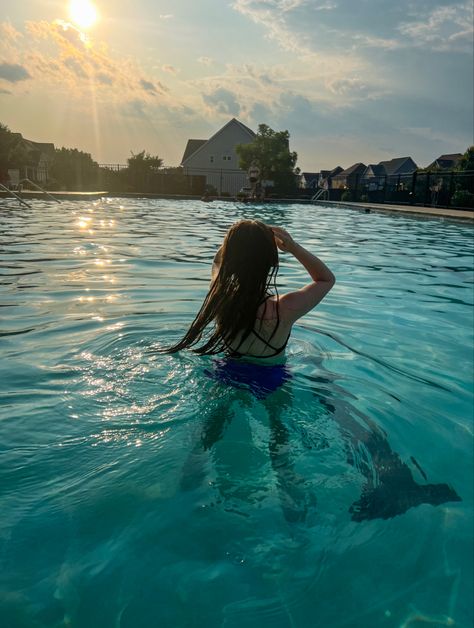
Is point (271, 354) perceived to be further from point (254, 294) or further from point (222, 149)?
point (222, 149)

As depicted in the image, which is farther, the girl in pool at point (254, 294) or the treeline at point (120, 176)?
the treeline at point (120, 176)

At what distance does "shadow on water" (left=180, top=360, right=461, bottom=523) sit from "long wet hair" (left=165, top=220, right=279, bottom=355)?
430mm

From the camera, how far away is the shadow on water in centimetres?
240

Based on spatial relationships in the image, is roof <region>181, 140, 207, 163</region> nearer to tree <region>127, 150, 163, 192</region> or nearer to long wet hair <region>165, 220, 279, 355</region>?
tree <region>127, 150, 163, 192</region>

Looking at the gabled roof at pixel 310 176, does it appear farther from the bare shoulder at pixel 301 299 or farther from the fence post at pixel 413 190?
the bare shoulder at pixel 301 299

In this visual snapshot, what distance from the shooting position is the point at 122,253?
31.1ft

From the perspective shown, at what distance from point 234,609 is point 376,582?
561 millimetres

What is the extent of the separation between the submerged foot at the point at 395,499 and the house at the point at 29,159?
1371 inches

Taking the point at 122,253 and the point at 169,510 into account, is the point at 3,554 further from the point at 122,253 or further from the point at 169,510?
the point at 122,253

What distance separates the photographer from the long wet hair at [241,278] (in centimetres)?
263

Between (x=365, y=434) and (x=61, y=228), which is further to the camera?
(x=61, y=228)

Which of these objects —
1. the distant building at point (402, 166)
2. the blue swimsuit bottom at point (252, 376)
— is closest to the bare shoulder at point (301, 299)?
the blue swimsuit bottom at point (252, 376)

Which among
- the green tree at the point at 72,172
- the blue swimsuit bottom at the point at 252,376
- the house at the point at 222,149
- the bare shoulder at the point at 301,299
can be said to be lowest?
the blue swimsuit bottom at the point at 252,376

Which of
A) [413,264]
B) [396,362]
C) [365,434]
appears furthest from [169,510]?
[413,264]
